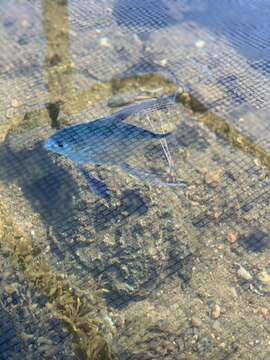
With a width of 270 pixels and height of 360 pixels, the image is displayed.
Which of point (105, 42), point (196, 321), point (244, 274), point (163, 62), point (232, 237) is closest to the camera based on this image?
point (196, 321)

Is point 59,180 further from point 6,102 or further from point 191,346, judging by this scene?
point 191,346

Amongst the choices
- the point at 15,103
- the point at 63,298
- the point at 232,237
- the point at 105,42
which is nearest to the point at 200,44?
the point at 105,42

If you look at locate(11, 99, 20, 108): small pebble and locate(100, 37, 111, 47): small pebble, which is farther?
locate(100, 37, 111, 47): small pebble

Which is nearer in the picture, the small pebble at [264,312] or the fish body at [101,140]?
the small pebble at [264,312]

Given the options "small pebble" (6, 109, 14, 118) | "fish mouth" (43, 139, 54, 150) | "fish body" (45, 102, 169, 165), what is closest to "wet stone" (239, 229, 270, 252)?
"fish body" (45, 102, 169, 165)

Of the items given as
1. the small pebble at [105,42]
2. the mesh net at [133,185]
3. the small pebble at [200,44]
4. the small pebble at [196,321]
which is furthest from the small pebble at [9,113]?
the small pebble at [196,321]

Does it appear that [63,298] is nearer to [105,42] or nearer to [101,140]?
[101,140]

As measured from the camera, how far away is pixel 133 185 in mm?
2947

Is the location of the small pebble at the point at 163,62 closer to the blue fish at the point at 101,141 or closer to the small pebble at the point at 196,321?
the blue fish at the point at 101,141

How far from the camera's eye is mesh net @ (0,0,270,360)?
7.91 ft

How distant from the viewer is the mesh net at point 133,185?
7.91 ft

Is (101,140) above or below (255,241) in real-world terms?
above

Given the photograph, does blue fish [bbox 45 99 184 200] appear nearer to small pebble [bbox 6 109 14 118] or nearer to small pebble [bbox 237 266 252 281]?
small pebble [bbox 6 109 14 118]

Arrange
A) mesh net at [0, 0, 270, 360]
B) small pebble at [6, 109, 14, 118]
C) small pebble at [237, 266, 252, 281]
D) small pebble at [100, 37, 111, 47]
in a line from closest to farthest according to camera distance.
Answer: mesh net at [0, 0, 270, 360], small pebble at [237, 266, 252, 281], small pebble at [6, 109, 14, 118], small pebble at [100, 37, 111, 47]
